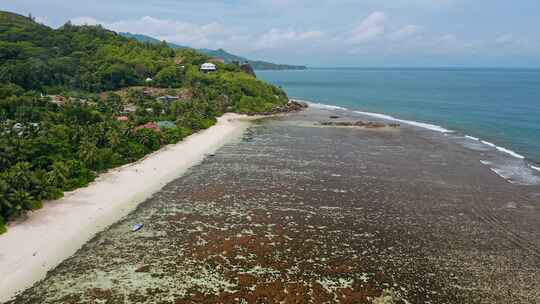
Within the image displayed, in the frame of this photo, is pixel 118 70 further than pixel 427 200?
Yes

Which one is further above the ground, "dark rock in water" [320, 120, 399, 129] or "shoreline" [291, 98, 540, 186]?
"dark rock in water" [320, 120, 399, 129]

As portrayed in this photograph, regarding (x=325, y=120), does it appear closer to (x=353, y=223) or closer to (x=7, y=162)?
(x=353, y=223)

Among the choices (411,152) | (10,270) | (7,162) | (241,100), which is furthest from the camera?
(241,100)

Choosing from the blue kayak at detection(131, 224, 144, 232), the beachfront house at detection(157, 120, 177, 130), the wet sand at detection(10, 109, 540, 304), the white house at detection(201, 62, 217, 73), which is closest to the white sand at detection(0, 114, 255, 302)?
the wet sand at detection(10, 109, 540, 304)

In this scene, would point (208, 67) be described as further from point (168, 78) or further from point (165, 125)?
point (165, 125)

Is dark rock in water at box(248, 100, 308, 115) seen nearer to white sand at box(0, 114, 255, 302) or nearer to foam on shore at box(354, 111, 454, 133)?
foam on shore at box(354, 111, 454, 133)

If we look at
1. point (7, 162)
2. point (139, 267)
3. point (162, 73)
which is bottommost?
point (139, 267)

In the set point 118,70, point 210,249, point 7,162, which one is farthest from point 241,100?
point 210,249
